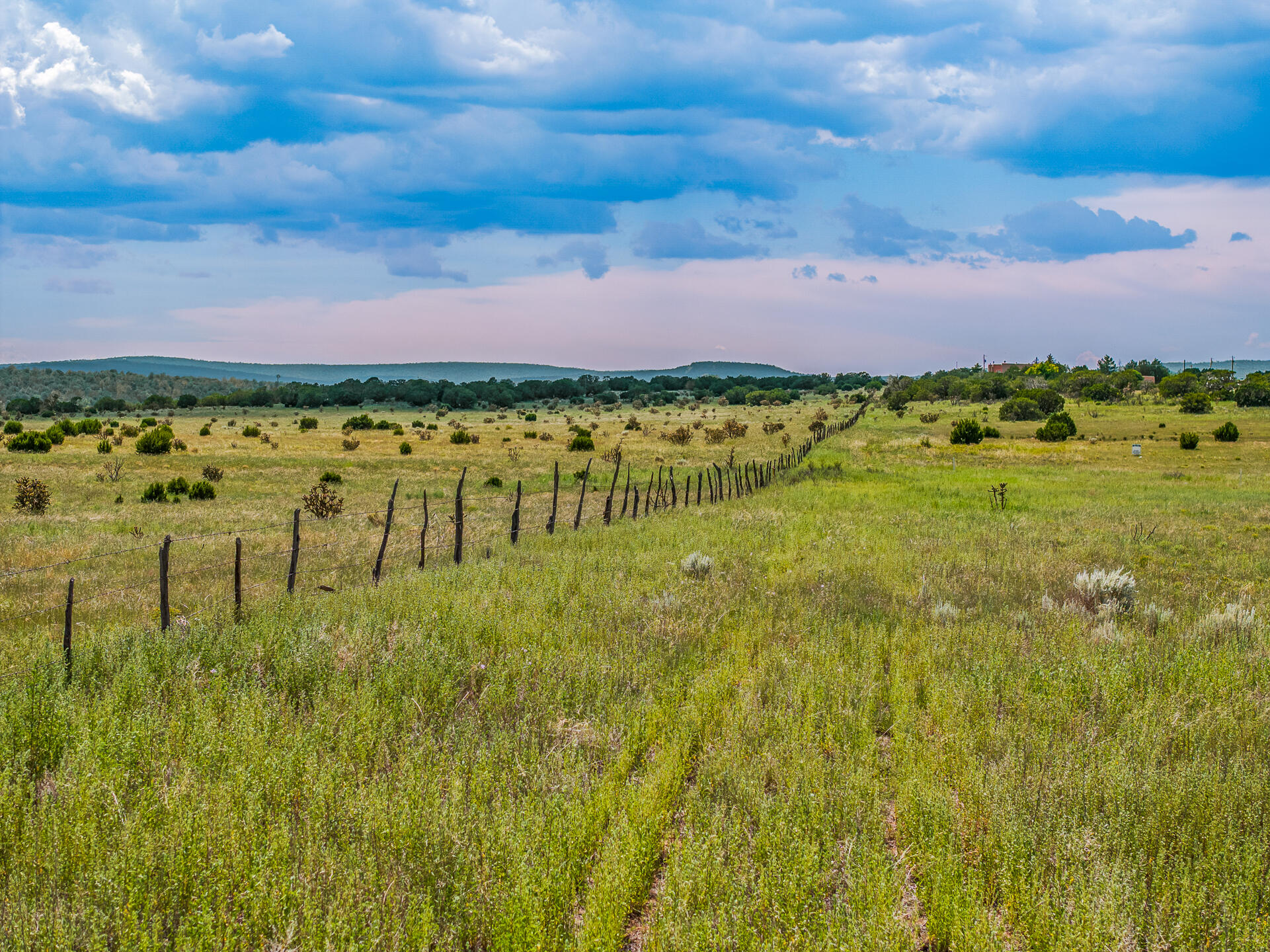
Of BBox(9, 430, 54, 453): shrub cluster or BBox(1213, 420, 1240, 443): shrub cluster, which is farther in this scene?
BBox(1213, 420, 1240, 443): shrub cluster

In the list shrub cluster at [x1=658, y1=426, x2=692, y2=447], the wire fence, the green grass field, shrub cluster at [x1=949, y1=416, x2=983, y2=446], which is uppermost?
shrub cluster at [x1=949, y1=416, x2=983, y2=446]

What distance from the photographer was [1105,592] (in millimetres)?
11555

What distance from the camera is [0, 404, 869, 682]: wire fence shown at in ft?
38.8

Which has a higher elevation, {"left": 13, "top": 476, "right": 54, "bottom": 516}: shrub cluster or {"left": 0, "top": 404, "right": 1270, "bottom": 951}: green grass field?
{"left": 0, "top": 404, "right": 1270, "bottom": 951}: green grass field

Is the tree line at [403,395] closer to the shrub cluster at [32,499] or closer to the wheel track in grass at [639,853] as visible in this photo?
the shrub cluster at [32,499]

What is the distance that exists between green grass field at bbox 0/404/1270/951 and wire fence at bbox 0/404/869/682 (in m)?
0.50

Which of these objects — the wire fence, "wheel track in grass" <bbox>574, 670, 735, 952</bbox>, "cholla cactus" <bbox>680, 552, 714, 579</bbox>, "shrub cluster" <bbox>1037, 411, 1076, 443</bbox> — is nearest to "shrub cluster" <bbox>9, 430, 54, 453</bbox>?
the wire fence

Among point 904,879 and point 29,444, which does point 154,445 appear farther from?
point 904,879

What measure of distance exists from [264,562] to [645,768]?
14389 millimetres

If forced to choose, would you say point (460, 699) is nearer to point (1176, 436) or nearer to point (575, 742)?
point (575, 742)

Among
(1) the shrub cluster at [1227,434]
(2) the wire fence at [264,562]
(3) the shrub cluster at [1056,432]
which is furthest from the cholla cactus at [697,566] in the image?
(1) the shrub cluster at [1227,434]

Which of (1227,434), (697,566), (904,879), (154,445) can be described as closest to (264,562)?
(697,566)

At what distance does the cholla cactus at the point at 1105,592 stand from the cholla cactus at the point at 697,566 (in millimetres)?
5672

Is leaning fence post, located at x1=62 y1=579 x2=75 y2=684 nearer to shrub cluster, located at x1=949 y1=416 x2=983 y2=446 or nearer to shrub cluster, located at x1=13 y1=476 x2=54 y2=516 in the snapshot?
shrub cluster, located at x1=13 y1=476 x2=54 y2=516
